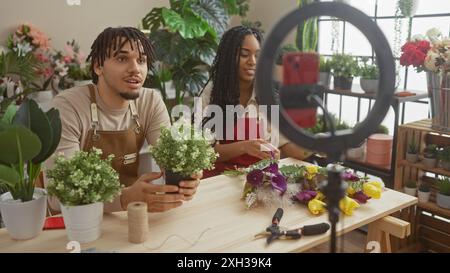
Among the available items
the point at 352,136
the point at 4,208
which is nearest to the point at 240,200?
the point at 4,208

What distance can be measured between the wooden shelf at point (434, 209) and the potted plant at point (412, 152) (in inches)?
10.3

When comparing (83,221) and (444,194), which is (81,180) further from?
(444,194)

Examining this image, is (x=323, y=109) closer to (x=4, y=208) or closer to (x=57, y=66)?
(x=4, y=208)

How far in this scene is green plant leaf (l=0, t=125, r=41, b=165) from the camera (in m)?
0.91

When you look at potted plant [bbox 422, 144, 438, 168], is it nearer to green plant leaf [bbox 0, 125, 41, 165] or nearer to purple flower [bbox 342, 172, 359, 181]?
purple flower [bbox 342, 172, 359, 181]

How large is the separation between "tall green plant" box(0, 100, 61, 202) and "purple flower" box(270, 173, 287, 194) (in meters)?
0.66

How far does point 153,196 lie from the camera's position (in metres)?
1.15

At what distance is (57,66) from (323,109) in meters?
2.92

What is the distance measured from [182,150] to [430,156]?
5.83 ft

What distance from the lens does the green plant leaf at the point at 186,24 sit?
3098 mm

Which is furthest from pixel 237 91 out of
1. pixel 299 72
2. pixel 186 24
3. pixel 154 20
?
pixel 154 20

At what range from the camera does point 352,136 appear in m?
0.52

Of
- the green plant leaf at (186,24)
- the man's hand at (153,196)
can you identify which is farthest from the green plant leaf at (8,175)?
the green plant leaf at (186,24)

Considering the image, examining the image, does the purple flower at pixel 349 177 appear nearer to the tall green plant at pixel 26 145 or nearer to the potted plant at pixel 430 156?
the tall green plant at pixel 26 145
